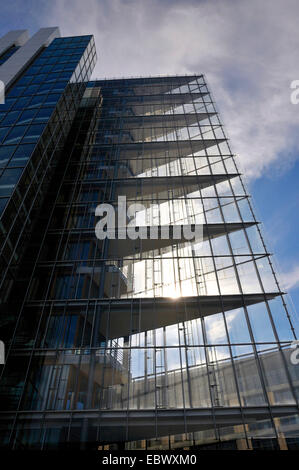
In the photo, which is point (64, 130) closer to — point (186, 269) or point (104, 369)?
point (186, 269)

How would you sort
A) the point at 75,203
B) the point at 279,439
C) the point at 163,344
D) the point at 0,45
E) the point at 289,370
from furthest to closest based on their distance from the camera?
the point at 0,45, the point at 75,203, the point at 163,344, the point at 289,370, the point at 279,439

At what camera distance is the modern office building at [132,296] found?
13.1 metres

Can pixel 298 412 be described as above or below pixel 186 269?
below

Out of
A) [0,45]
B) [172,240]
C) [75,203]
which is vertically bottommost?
[172,240]

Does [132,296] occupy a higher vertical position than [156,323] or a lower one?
higher

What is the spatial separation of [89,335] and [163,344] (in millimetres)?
3928

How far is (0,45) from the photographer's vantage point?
3944 cm

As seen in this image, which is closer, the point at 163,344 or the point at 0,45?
the point at 163,344

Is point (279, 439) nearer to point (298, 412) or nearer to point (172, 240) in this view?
point (298, 412)

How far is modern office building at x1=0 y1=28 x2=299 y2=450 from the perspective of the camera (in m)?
13.1

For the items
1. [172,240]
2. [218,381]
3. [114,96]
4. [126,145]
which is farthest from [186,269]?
[114,96]

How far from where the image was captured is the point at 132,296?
17297mm

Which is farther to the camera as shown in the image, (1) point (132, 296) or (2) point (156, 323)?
(1) point (132, 296)

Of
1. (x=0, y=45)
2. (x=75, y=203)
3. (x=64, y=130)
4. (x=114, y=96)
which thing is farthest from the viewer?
(x=0, y=45)
